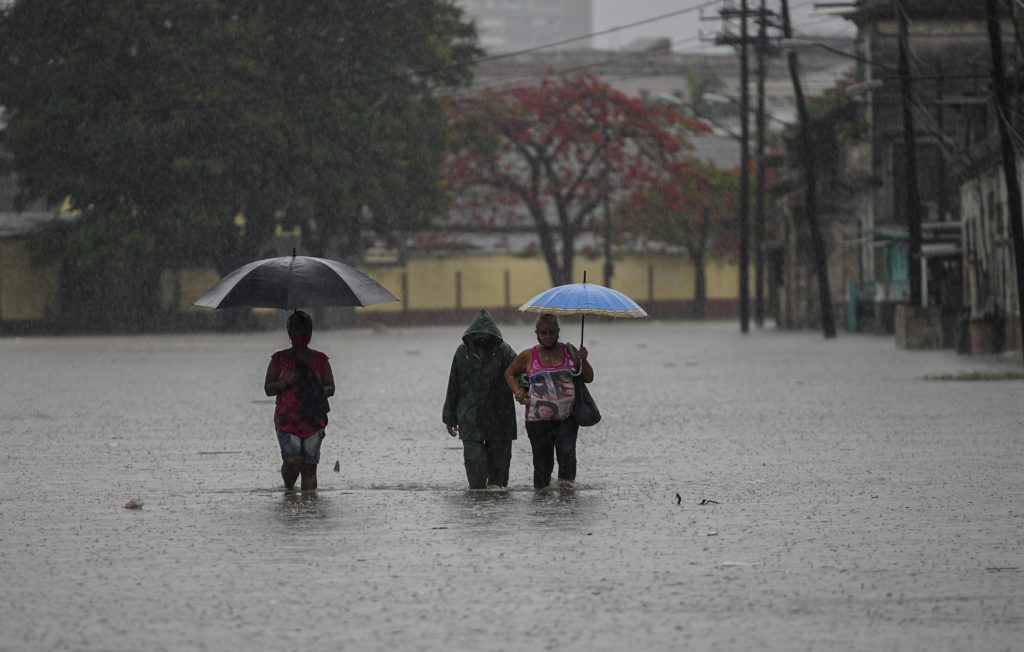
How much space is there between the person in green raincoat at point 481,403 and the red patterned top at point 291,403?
2.90 ft

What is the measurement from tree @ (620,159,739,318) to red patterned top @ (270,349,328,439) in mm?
63857

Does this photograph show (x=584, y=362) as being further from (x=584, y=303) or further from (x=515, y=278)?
(x=515, y=278)

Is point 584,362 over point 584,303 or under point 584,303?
under

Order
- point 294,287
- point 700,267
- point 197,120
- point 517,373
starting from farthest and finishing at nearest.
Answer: point 700,267 → point 197,120 → point 517,373 → point 294,287

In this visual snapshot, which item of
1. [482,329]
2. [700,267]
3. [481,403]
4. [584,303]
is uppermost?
[700,267]

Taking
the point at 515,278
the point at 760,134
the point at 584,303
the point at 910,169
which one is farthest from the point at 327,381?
the point at 515,278

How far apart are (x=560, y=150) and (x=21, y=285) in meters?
22.5

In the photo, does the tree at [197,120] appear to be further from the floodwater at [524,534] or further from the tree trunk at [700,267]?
the floodwater at [524,534]

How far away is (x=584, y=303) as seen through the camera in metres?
13.3

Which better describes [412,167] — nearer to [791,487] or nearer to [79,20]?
[79,20]

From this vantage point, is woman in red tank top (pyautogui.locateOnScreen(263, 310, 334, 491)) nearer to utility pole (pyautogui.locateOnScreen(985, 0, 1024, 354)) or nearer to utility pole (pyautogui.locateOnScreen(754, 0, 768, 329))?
utility pole (pyautogui.locateOnScreen(985, 0, 1024, 354))

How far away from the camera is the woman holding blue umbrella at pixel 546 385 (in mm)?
13359

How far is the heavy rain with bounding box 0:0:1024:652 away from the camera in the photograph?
9.09 m

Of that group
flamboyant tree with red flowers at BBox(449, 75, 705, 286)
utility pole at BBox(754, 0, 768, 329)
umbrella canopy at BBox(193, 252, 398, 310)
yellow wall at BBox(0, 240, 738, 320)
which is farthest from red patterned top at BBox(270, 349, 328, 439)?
flamboyant tree with red flowers at BBox(449, 75, 705, 286)
